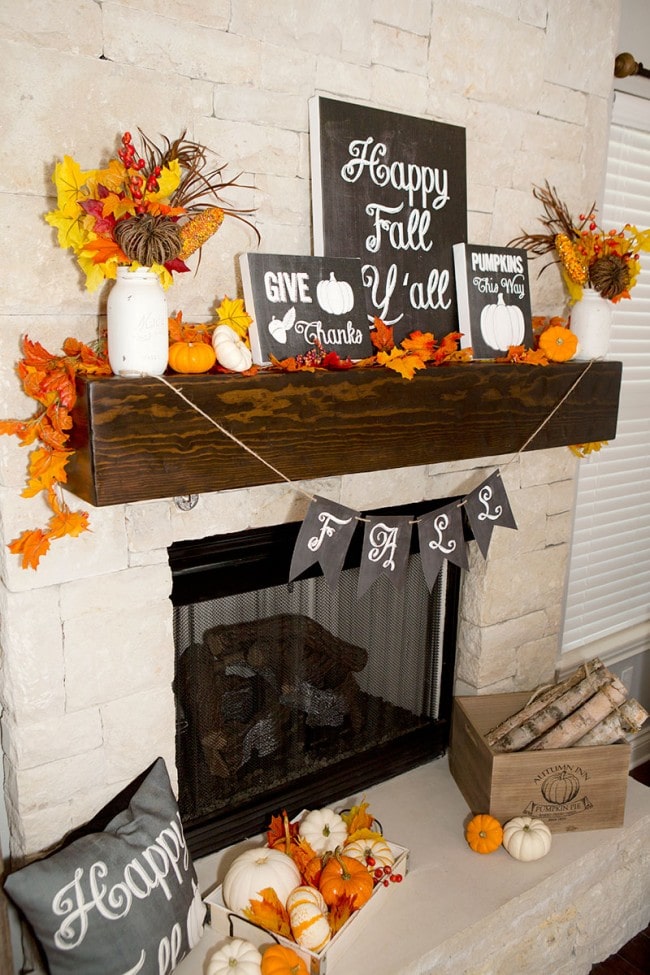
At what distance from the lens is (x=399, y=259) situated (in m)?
1.73

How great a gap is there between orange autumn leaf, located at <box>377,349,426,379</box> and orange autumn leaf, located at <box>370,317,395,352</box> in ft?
0.16

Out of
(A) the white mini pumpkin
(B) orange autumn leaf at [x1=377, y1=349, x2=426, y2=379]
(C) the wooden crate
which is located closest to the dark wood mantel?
(B) orange autumn leaf at [x1=377, y1=349, x2=426, y2=379]

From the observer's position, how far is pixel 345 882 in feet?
5.41

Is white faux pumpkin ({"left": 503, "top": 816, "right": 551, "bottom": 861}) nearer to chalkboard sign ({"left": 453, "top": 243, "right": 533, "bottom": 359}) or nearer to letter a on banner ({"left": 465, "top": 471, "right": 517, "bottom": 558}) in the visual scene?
letter a on banner ({"left": 465, "top": 471, "right": 517, "bottom": 558})

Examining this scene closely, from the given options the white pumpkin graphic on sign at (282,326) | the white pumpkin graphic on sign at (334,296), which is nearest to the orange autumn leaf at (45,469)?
the white pumpkin graphic on sign at (282,326)

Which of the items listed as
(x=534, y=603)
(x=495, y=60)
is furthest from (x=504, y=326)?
(x=534, y=603)

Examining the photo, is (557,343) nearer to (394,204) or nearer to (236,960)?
(394,204)

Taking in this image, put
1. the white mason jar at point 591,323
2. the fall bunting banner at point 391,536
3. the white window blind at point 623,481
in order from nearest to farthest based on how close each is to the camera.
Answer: the fall bunting banner at point 391,536
the white mason jar at point 591,323
the white window blind at point 623,481

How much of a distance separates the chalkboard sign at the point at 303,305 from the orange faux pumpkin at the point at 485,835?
116 cm

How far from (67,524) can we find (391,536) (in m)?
0.68

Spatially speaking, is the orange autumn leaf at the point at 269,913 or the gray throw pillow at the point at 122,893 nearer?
the gray throw pillow at the point at 122,893

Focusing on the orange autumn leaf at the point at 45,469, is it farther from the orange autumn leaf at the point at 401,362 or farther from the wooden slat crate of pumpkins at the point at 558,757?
the wooden slat crate of pumpkins at the point at 558,757

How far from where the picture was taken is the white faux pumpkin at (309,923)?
155 cm

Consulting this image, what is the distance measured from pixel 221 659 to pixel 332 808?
1.81 feet
